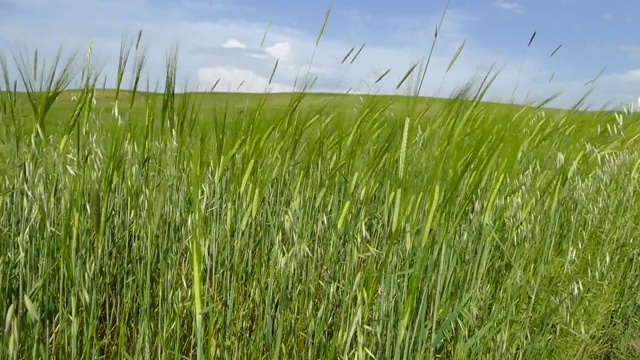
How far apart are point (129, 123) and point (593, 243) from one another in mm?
1617

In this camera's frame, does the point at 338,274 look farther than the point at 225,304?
Yes

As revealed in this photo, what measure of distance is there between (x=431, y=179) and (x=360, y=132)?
42cm

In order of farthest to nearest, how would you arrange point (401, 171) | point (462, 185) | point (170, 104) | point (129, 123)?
point (462, 185), point (129, 123), point (170, 104), point (401, 171)

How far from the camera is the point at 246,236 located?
48.8 inches

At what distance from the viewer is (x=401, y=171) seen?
104 cm

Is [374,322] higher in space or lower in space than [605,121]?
lower

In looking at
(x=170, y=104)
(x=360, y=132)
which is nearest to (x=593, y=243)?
(x=360, y=132)

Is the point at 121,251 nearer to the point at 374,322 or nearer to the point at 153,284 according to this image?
the point at 153,284

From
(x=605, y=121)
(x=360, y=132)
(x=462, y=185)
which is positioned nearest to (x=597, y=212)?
(x=605, y=121)

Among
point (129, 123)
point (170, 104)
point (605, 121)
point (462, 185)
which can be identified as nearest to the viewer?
point (170, 104)

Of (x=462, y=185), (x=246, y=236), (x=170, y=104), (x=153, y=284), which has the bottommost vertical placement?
(x=153, y=284)

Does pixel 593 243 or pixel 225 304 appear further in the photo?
pixel 593 243

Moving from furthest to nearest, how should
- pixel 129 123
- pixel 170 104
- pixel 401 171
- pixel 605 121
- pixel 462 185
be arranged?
pixel 605 121, pixel 462 185, pixel 129 123, pixel 170 104, pixel 401 171

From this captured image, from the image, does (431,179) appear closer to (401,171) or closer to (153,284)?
(401,171)
